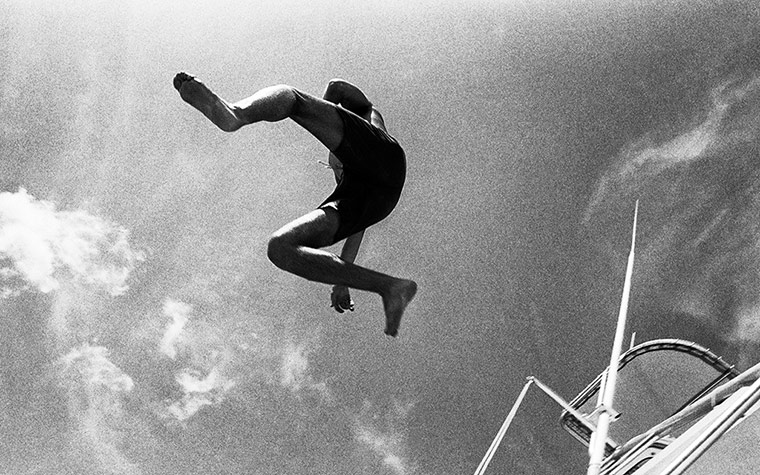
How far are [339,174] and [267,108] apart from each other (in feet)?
3.93

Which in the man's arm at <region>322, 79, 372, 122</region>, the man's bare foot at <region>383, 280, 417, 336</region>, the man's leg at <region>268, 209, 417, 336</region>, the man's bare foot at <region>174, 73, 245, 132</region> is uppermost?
the man's arm at <region>322, 79, 372, 122</region>

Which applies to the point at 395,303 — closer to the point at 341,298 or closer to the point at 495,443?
the point at 341,298

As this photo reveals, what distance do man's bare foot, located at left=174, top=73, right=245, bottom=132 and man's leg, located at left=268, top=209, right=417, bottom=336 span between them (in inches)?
32.2

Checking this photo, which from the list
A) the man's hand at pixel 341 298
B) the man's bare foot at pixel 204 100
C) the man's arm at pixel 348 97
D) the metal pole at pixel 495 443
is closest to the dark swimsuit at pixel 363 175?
the man's arm at pixel 348 97

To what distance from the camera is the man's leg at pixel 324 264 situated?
200 inches

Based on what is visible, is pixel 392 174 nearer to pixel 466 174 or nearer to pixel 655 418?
pixel 466 174

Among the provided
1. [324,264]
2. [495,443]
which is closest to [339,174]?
[324,264]

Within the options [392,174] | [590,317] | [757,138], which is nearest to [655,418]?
[590,317]

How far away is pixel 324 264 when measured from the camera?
17.0ft

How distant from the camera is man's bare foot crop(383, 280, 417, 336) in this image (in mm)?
5457

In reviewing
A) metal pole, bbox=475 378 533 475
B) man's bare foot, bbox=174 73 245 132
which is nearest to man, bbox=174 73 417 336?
man's bare foot, bbox=174 73 245 132

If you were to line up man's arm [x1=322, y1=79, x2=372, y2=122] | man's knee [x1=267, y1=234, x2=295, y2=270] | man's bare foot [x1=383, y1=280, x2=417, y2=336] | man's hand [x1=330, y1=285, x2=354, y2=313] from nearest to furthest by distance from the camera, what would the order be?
man's knee [x1=267, y1=234, x2=295, y2=270], man's bare foot [x1=383, y1=280, x2=417, y2=336], man's arm [x1=322, y1=79, x2=372, y2=122], man's hand [x1=330, y1=285, x2=354, y2=313]

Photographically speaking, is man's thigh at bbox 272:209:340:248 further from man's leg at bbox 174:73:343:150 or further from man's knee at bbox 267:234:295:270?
man's leg at bbox 174:73:343:150

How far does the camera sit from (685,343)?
2641cm
